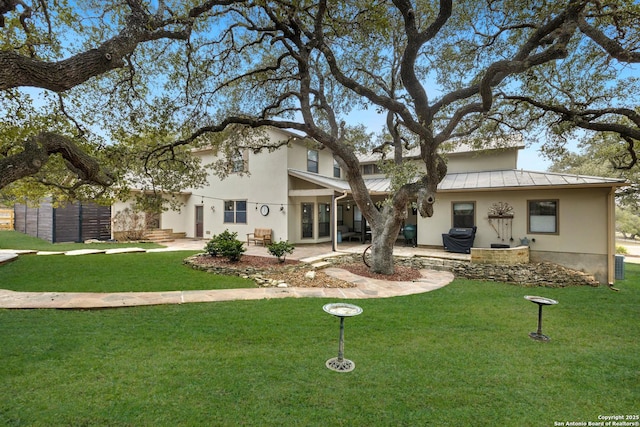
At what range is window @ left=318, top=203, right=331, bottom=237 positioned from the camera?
15.7m

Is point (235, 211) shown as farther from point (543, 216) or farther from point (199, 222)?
point (543, 216)

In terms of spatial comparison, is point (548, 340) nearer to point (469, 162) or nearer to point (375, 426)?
point (375, 426)

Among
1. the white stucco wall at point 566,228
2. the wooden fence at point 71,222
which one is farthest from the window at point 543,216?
the wooden fence at point 71,222

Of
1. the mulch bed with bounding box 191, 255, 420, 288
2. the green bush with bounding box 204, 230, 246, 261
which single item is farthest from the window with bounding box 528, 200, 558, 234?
the green bush with bounding box 204, 230, 246, 261

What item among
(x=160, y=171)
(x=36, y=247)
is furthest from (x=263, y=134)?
(x=36, y=247)

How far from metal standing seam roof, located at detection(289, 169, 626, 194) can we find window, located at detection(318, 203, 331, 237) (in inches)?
92.5

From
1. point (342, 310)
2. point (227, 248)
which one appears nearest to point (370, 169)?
point (227, 248)

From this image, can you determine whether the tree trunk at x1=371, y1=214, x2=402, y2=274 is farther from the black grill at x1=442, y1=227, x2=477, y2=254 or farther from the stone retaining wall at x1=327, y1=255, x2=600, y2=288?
the black grill at x1=442, y1=227, x2=477, y2=254

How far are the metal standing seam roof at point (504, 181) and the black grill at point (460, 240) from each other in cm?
170

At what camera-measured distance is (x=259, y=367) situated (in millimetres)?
3688

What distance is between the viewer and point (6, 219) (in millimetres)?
19766

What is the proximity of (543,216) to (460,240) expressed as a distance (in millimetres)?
2980

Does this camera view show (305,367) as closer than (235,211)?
Yes

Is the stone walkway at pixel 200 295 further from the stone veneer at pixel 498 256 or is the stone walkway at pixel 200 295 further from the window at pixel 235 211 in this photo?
the window at pixel 235 211
